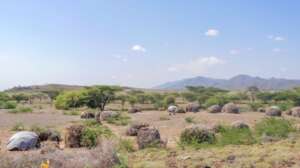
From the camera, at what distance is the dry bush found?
10.6m

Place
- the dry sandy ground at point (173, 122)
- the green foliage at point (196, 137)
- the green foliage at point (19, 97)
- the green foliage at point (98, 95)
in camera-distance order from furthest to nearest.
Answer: the green foliage at point (19, 97)
the green foliage at point (98, 95)
the dry sandy ground at point (173, 122)
the green foliage at point (196, 137)

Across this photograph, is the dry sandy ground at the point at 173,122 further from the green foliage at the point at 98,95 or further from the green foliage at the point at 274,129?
the green foliage at the point at 98,95

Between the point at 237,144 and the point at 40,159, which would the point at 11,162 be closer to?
the point at 40,159

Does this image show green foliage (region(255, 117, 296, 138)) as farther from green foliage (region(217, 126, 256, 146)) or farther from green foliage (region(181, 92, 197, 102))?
green foliage (region(181, 92, 197, 102))

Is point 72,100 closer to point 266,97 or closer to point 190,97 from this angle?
point 190,97

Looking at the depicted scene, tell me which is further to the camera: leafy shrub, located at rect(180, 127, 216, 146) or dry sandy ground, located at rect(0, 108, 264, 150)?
dry sandy ground, located at rect(0, 108, 264, 150)

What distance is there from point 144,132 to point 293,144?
6028 mm

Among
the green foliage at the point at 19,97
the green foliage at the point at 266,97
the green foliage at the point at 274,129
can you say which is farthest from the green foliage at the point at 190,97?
the green foliage at the point at 274,129

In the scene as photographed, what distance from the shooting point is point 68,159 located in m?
11.1

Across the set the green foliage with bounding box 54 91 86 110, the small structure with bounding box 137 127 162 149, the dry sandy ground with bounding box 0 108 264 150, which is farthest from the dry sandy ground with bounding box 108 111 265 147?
the green foliage with bounding box 54 91 86 110

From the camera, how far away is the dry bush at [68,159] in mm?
10555

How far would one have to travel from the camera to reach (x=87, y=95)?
54281mm

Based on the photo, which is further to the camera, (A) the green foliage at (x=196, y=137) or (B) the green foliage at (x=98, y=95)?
(B) the green foliage at (x=98, y=95)

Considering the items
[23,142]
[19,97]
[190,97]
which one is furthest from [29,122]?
[190,97]
